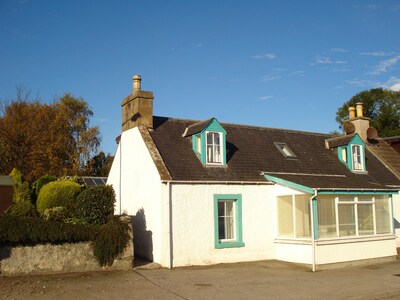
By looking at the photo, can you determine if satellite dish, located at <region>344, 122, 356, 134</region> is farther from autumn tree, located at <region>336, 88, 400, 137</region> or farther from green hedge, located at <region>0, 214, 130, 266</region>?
autumn tree, located at <region>336, 88, 400, 137</region>

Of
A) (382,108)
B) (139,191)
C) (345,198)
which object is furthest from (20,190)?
(382,108)

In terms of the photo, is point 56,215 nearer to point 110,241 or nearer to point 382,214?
point 110,241

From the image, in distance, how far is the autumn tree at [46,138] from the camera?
34.7m

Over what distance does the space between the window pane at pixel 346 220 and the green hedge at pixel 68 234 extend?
8.46 metres

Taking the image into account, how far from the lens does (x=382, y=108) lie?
177ft

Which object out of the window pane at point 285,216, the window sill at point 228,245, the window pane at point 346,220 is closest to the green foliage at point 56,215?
the window sill at point 228,245

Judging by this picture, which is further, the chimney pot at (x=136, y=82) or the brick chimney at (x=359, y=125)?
the brick chimney at (x=359, y=125)

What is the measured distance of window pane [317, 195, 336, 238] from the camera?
53.2ft

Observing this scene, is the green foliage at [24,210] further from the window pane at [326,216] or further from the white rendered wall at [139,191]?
the window pane at [326,216]

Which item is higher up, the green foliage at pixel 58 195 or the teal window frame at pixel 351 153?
the teal window frame at pixel 351 153

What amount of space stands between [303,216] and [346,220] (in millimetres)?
1914

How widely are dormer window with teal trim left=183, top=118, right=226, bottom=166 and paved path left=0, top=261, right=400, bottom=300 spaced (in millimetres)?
4644

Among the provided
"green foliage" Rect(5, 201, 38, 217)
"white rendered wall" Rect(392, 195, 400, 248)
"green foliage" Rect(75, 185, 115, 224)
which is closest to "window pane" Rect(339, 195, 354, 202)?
"white rendered wall" Rect(392, 195, 400, 248)

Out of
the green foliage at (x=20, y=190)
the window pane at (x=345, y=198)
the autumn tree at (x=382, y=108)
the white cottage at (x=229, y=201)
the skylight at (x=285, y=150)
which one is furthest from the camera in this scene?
the autumn tree at (x=382, y=108)
